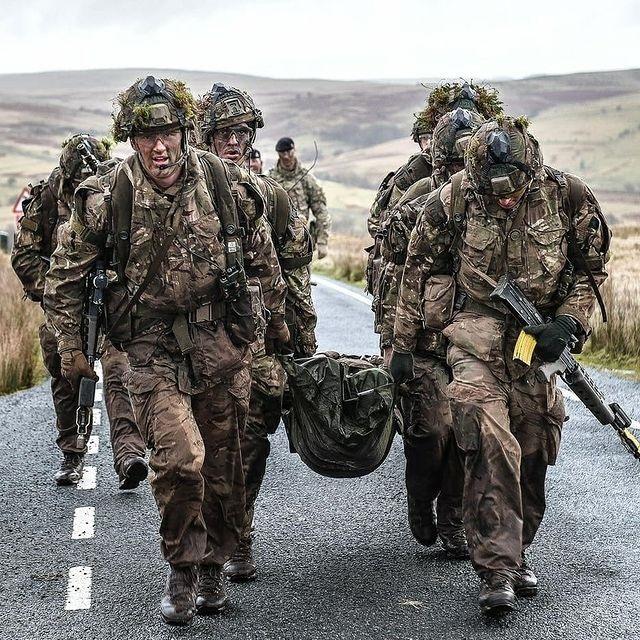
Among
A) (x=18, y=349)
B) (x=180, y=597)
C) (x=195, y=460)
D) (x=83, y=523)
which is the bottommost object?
(x=18, y=349)

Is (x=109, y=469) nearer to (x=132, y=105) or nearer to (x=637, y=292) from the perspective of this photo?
(x=132, y=105)

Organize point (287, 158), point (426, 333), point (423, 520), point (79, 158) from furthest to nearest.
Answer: point (287, 158)
point (79, 158)
point (426, 333)
point (423, 520)

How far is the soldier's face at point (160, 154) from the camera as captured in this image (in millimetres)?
5117

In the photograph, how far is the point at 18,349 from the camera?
11805 mm

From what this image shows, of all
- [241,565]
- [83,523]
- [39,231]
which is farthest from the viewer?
[39,231]

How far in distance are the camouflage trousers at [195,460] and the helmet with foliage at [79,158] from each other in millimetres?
2497

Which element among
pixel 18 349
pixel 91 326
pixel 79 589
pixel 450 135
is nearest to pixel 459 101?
pixel 450 135

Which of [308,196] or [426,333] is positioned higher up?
[426,333]

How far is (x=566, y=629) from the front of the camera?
4.94 m

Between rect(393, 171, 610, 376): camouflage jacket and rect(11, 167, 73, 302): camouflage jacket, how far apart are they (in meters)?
2.81

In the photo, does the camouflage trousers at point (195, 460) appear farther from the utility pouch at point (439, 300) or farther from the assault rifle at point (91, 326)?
the utility pouch at point (439, 300)

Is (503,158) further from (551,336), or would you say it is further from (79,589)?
(79,589)

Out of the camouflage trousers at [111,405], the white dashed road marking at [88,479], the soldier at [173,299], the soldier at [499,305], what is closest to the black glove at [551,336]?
the soldier at [499,305]

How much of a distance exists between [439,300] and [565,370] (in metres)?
0.64
